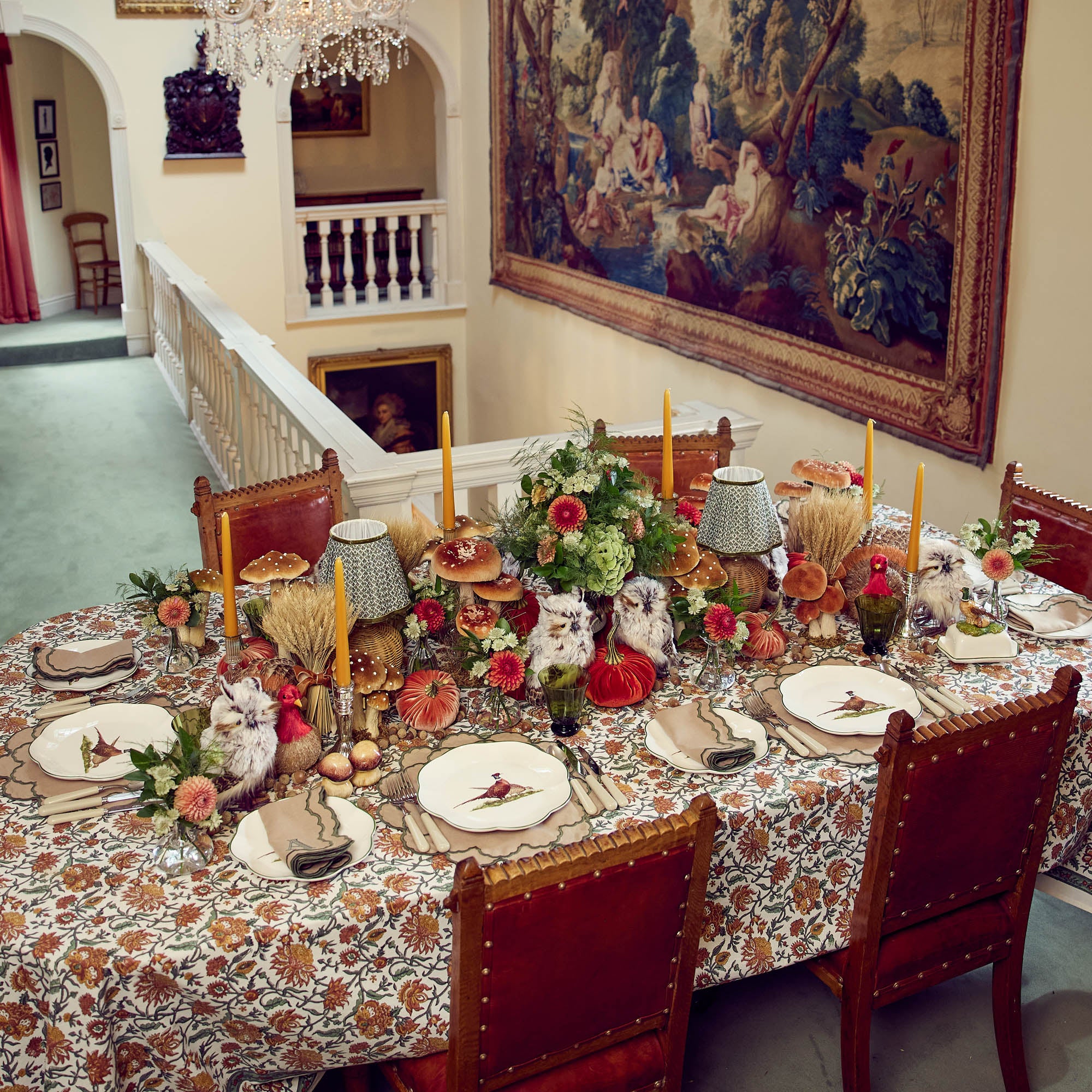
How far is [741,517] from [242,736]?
1243mm

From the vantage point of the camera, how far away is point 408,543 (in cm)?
260

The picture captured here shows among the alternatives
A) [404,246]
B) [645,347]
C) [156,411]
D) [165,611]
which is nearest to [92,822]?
[165,611]

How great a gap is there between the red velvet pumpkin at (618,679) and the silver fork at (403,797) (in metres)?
0.48

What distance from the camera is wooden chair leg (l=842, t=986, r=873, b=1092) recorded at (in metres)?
2.24

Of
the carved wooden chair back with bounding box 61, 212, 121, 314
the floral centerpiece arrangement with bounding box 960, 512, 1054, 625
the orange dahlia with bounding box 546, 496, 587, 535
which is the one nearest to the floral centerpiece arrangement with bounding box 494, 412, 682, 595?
the orange dahlia with bounding box 546, 496, 587, 535

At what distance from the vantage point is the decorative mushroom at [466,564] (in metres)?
2.42

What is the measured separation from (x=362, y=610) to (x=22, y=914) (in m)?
0.84

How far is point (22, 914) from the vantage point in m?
1.78

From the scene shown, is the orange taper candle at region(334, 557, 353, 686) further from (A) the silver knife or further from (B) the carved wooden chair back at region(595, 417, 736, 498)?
(B) the carved wooden chair back at region(595, 417, 736, 498)

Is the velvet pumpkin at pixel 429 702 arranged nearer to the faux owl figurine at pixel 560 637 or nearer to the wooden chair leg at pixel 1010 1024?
the faux owl figurine at pixel 560 637

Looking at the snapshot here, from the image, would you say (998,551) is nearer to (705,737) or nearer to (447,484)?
(705,737)

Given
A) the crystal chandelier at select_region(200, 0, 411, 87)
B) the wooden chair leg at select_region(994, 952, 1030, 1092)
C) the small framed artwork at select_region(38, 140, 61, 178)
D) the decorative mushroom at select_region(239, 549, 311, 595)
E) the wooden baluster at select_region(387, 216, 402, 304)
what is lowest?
the wooden chair leg at select_region(994, 952, 1030, 1092)

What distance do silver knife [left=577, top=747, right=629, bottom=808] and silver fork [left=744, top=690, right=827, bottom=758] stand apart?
0.39m

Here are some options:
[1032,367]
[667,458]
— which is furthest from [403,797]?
[1032,367]
